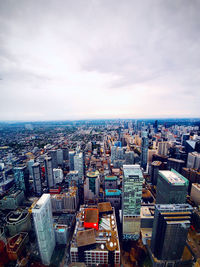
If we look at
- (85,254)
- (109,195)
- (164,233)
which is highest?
(164,233)

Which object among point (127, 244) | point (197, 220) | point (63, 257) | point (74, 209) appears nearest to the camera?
point (63, 257)

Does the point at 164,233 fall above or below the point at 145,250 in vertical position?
above

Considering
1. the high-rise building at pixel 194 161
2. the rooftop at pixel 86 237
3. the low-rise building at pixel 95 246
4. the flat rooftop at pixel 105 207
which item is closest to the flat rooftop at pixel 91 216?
the low-rise building at pixel 95 246

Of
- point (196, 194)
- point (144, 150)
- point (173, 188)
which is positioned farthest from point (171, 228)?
point (144, 150)

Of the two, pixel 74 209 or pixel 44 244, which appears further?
pixel 74 209

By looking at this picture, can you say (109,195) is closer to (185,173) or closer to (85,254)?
(85,254)

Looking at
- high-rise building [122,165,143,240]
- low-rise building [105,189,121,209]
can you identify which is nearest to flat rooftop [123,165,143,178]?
high-rise building [122,165,143,240]

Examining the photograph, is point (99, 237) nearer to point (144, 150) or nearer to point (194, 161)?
point (144, 150)

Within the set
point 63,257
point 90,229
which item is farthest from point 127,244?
point 63,257
